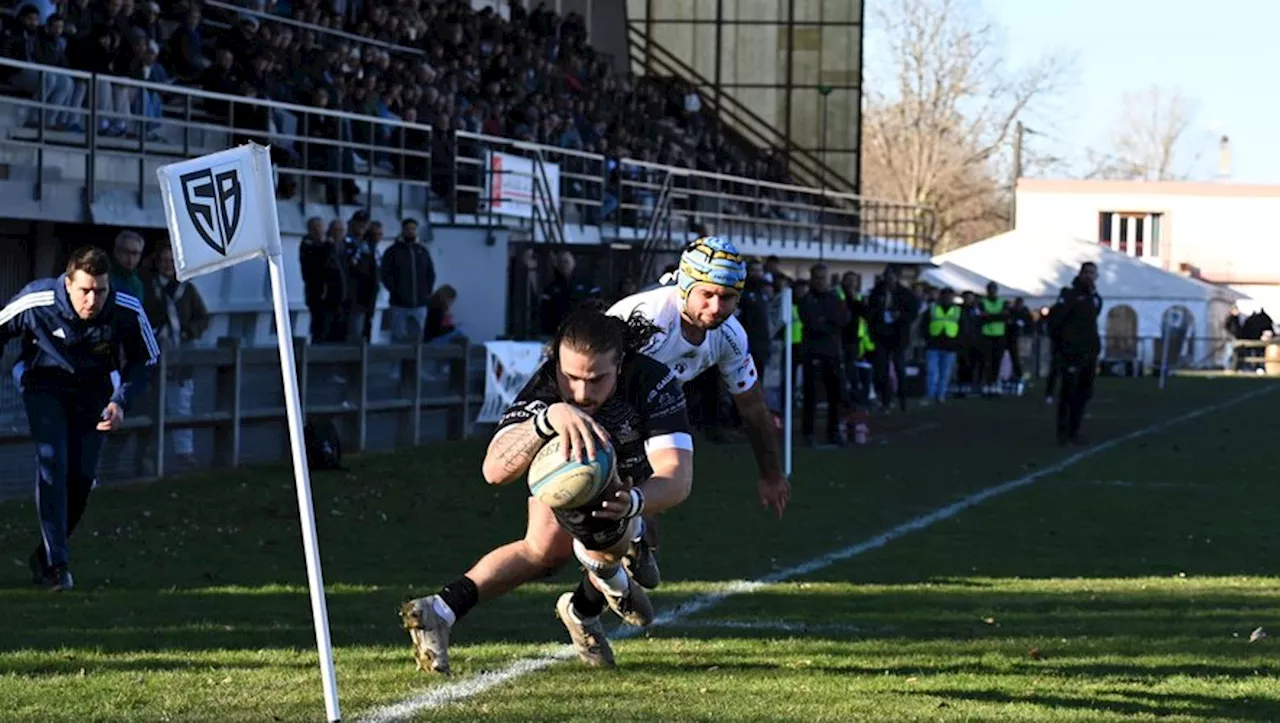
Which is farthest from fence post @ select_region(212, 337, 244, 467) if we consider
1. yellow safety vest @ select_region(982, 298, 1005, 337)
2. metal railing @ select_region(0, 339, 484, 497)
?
yellow safety vest @ select_region(982, 298, 1005, 337)

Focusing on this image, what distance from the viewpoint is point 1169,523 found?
15.4 m

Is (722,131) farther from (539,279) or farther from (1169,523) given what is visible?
(1169,523)

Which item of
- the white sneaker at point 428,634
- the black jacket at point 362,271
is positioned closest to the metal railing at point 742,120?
the black jacket at point 362,271

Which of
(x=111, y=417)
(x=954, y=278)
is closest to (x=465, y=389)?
(x=111, y=417)

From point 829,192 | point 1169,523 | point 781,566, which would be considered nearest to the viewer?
point 781,566

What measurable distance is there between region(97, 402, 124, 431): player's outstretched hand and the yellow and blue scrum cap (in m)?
3.58

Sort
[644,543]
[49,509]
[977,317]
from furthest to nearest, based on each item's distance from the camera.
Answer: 1. [977,317]
2. [49,509]
3. [644,543]

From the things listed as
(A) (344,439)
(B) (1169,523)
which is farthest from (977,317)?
(B) (1169,523)

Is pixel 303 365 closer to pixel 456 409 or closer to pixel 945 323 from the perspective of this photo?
pixel 456 409

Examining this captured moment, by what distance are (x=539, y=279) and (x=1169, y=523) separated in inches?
528

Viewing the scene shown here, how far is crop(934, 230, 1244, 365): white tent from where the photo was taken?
60812 mm

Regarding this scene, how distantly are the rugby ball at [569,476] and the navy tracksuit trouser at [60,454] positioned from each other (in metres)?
4.61

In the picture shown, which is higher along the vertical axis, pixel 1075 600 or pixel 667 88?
pixel 667 88

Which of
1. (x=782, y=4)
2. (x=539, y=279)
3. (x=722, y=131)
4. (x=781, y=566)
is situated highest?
(x=782, y=4)
